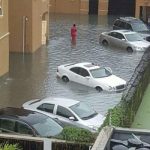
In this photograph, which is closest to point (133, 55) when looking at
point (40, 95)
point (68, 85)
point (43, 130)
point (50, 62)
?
point (50, 62)

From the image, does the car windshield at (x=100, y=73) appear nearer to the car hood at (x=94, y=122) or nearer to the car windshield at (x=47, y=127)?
the car hood at (x=94, y=122)

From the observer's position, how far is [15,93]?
2489cm

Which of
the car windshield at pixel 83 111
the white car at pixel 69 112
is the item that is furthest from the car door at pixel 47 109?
the car windshield at pixel 83 111

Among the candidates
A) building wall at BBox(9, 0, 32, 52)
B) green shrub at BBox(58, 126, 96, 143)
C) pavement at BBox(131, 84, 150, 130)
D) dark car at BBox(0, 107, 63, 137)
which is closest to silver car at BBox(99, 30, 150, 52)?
building wall at BBox(9, 0, 32, 52)

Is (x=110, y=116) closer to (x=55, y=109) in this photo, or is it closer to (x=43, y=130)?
(x=43, y=130)

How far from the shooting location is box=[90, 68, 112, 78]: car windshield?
26.2 m

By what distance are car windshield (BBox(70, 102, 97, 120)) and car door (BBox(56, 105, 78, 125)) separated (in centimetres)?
25

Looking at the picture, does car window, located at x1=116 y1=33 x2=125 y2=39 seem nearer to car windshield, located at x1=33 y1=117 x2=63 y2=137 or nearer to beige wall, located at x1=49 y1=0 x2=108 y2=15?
beige wall, located at x1=49 y1=0 x2=108 y2=15

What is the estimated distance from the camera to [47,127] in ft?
55.1

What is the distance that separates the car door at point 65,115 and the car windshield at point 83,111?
0.83ft

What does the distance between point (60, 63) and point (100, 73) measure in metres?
5.39

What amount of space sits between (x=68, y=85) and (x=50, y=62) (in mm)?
5540

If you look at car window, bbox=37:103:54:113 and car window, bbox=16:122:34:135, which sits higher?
car window, bbox=16:122:34:135

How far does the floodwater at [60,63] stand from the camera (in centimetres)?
2433
